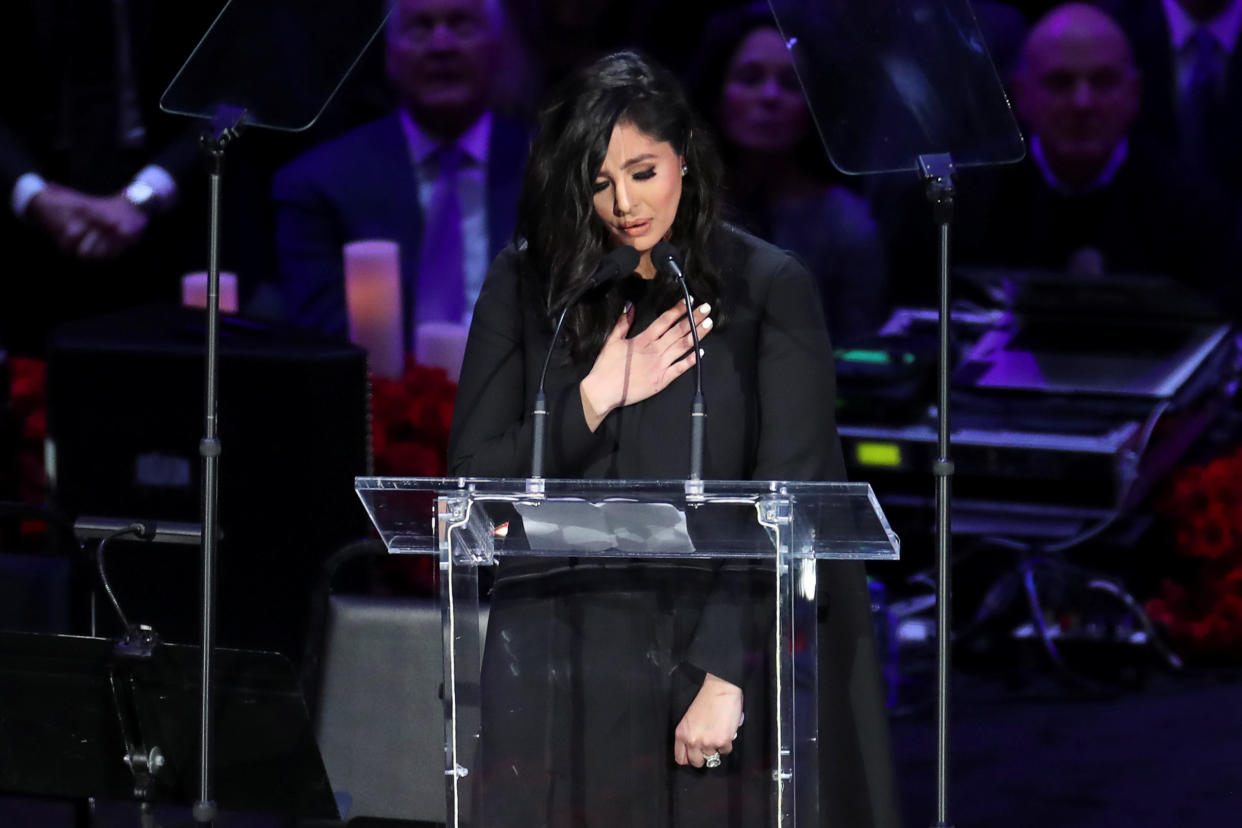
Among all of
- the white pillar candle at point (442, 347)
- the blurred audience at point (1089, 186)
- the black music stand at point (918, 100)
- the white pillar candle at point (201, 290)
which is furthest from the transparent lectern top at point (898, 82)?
the blurred audience at point (1089, 186)

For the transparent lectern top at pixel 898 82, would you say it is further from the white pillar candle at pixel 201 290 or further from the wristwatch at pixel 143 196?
the wristwatch at pixel 143 196

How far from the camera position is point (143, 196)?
5.26 metres

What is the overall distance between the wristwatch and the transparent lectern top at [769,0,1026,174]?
2.95m

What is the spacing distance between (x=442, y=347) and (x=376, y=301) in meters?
0.22

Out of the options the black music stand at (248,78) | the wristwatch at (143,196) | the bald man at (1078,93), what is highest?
the bald man at (1078,93)

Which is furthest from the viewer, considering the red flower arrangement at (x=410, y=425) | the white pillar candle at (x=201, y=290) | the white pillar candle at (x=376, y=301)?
the white pillar candle at (x=376, y=301)

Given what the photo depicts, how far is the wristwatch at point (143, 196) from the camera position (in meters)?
5.25

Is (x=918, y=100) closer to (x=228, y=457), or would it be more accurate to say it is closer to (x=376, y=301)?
(x=228, y=457)

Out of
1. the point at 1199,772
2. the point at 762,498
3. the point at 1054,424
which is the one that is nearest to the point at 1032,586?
the point at 1054,424

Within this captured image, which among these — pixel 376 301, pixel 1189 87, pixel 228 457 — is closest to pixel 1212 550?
pixel 1189 87

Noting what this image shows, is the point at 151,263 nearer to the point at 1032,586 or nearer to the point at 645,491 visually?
the point at 1032,586

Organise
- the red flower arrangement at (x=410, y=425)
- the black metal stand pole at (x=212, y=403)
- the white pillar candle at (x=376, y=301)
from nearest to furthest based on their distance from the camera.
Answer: the black metal stand pole at (x=212, y=403) → the red flower arrangement at (x=410, y=425) → the white pillar candle at (x=376, y=301)

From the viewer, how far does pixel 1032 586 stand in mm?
5289

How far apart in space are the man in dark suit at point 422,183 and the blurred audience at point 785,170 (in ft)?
1.98
